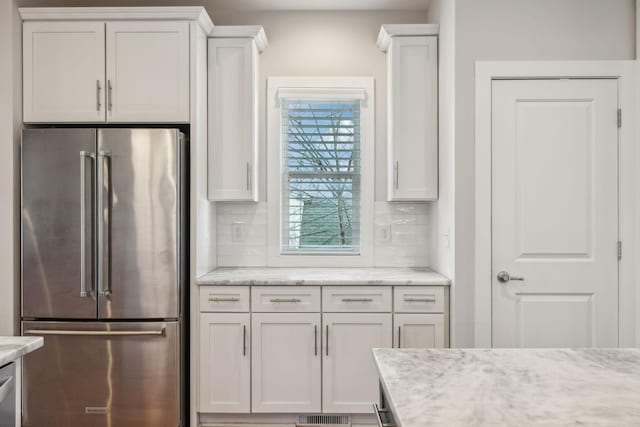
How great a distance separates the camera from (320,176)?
3.34 m

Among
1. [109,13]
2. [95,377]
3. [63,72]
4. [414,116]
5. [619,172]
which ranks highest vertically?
[109,13]

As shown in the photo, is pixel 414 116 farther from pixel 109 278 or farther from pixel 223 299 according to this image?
pixel 109 278

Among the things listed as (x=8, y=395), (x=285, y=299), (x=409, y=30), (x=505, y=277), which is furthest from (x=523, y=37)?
(x=8, y=395)

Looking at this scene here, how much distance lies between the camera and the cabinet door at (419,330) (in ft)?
8.79

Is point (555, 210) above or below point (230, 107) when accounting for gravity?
below

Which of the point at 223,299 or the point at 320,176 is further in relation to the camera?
the point at 320,176

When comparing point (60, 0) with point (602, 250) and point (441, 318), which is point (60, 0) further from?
point (602, 250)

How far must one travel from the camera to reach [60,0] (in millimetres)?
3086

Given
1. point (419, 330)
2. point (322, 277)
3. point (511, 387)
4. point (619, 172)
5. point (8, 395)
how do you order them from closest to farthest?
point (511, 387)
point (8, 395)
point (619, 172)
point (419, 330)
point (322, 277)

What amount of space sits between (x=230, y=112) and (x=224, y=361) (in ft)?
5.18

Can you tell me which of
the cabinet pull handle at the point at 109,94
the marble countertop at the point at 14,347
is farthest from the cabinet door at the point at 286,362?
the cabinet pull handle at the point at 109,94


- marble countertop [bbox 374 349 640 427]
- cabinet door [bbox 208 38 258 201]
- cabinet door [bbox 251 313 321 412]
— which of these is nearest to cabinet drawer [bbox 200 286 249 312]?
cabinet door [bbox 251 313 321 412]

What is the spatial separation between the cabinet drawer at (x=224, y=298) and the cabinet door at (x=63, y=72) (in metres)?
1.22

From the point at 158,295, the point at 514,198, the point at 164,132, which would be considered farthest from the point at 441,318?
the point at 164,132
